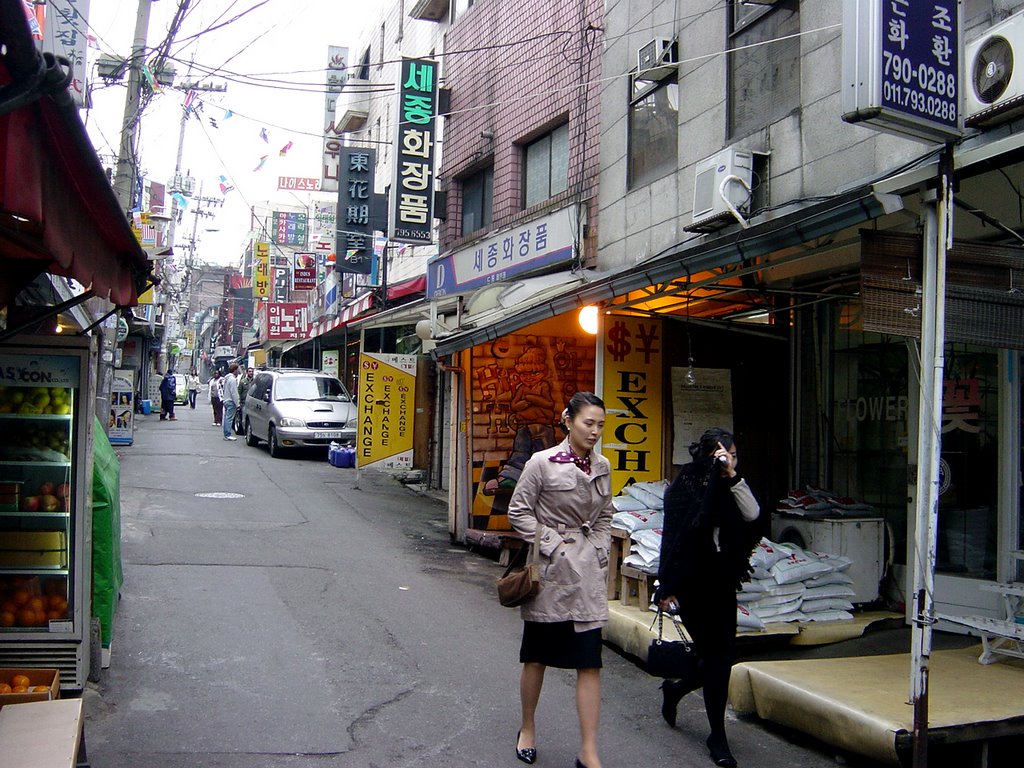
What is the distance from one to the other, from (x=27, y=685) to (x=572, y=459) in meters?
3.03

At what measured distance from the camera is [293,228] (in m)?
40.0

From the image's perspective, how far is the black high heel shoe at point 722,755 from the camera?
15.5ft

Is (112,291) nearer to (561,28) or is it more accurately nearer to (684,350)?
(684,350)

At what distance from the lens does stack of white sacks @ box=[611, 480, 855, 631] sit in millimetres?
6535

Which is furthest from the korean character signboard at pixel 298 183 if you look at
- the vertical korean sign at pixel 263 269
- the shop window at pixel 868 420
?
the shop window at pixel 868 420

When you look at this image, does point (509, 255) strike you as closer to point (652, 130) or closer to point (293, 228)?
point (652, 130)

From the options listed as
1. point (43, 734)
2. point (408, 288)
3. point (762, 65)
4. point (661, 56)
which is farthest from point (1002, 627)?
point (408, 288)

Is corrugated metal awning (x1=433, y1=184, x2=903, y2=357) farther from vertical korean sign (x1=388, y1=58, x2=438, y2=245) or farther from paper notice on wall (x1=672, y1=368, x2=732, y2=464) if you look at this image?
vertical korean sign (x1=388, y1=58, x2=438, y2=245)

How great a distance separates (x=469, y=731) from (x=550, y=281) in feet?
21.6

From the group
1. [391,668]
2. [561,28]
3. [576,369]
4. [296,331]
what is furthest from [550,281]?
[296,331]

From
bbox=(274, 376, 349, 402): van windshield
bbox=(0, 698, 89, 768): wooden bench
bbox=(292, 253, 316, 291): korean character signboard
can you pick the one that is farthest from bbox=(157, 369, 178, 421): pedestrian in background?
bbox=(0, 698, 89, 768): wooden bench

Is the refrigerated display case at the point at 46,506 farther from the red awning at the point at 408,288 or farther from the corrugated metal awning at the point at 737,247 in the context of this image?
the red awning at the point at 408,288

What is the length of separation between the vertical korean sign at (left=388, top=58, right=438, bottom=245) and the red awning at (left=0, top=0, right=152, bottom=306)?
33.8 feet

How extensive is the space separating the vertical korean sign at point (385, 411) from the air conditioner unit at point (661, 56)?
6.62 metres
